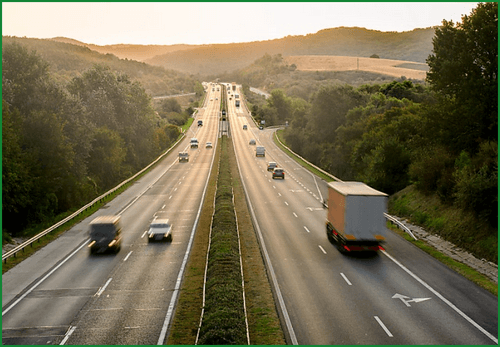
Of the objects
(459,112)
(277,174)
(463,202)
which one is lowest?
(277,174)

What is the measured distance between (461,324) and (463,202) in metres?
14.0

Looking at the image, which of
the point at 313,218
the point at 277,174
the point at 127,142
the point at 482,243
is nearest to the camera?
the point at 482,243

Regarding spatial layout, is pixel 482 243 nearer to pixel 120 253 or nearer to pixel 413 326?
pixel 413 326

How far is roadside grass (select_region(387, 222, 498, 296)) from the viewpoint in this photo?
82.6ft

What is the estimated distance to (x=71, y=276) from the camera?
28.5 meters

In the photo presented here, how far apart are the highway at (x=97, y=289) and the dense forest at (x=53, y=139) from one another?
7064mm

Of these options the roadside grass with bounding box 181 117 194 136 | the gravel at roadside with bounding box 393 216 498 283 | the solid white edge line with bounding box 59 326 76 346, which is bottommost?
the roadside grass with bounding box 181 117 194 136

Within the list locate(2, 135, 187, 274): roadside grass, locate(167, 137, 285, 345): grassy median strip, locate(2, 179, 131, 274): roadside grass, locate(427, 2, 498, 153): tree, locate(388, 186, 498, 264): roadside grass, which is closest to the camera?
locate(167, 137, 285, 345): grassy median strip

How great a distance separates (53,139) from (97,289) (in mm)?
31177

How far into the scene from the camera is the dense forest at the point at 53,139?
45.4 metres

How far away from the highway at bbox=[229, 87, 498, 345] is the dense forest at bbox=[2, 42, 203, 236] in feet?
74.8

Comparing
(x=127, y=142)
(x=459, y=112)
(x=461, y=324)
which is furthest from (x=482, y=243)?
(x=127, y=142)

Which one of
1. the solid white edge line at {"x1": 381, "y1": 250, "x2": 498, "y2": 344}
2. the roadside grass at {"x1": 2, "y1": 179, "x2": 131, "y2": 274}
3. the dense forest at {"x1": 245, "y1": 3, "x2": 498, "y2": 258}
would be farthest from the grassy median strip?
the dense forest at {"x1": 245, "y1": 3, "x2": 498, "y2": 258}

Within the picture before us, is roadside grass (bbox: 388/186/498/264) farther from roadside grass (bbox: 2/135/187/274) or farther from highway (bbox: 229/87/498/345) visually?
roadside grass (bbox: 2/135/187/274)
